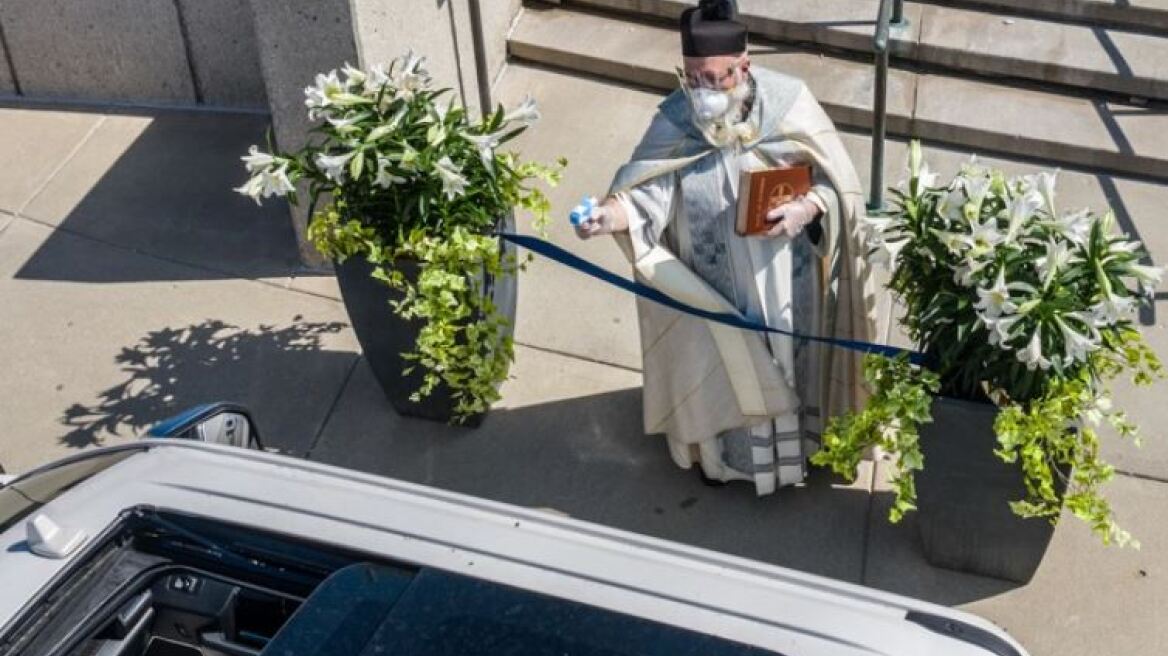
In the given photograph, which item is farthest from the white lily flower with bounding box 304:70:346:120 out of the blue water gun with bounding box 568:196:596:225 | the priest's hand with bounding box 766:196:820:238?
the priest's hand with bounding box 766:196:820:238

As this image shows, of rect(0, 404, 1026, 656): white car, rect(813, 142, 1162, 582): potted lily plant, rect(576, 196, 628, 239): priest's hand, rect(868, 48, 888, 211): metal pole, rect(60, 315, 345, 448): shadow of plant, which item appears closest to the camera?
rect(0, 404, 1026, 656): white car

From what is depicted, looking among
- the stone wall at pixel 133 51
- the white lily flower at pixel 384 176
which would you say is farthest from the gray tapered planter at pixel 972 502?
the stone wall at pixel 133 51

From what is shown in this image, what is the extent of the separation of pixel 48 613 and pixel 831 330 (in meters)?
2.75

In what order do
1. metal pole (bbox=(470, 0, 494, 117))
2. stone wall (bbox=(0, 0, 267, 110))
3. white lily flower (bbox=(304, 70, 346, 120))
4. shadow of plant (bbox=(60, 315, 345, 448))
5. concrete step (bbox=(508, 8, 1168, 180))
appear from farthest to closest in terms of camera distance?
stone wall (bbox=(0, 0, 267, 110))
concrete step (bbox=(508, 8, 1168, 180))
metal pole (bbox=(470, 0, 494, 117))
shadow of plant (bbox=(60, 315, 345, 448))
white lily flower (bbox=(304, 70, 346, 120))

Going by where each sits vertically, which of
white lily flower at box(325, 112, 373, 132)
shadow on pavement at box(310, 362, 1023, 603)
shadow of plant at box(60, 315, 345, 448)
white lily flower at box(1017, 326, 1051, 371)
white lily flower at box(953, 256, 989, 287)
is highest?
white lily flower at box(325, 112, 373, 132)

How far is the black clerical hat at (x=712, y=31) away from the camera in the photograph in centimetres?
445

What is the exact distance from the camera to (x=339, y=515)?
3381 mm

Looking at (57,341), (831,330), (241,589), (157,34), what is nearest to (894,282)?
(831,330)

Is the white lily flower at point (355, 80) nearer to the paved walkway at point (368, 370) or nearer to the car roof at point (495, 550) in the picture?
the paved walkway at point (368, 370)

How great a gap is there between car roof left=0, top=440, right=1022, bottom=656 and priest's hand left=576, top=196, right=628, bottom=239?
1402 millimetres

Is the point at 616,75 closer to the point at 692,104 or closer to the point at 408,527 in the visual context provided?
the point at 692,104

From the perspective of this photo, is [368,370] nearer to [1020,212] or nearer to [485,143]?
→ [485,143]

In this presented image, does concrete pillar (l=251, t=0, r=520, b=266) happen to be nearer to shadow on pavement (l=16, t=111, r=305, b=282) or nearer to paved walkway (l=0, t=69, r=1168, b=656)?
shadow on pavement (l=16, t=111, r=305, b=282)

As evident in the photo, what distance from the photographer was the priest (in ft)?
15.2
